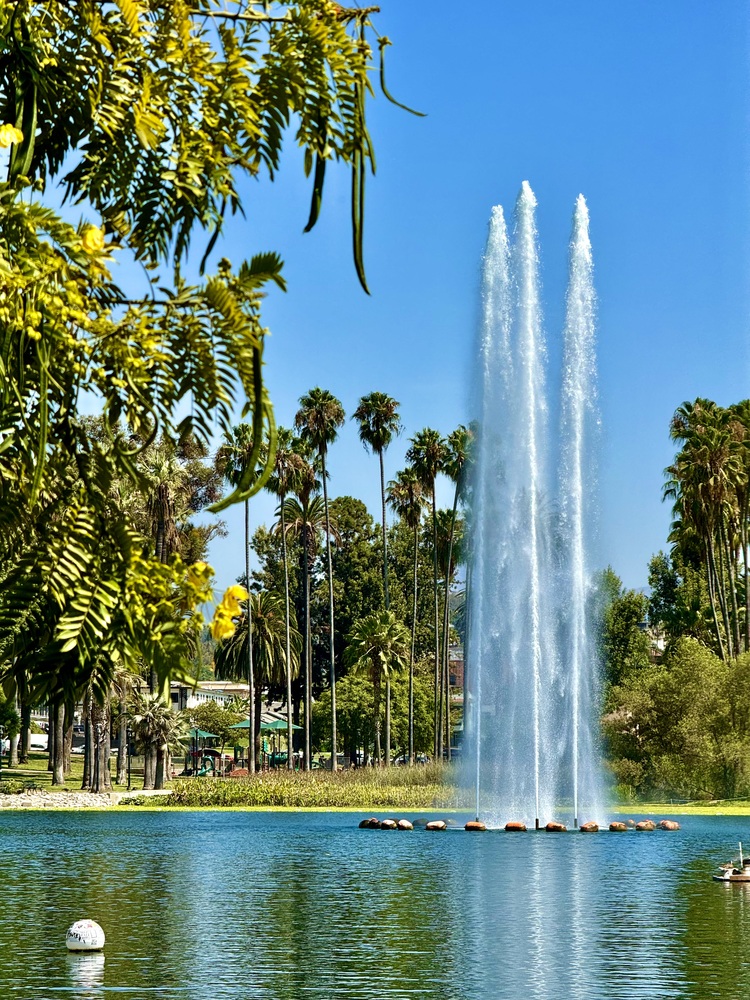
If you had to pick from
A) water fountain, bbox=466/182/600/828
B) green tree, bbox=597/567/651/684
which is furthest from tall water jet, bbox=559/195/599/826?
green tree, bbox=597/567/651/684

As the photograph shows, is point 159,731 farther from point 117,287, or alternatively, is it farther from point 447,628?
point 117,287

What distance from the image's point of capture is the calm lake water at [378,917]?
1616 centimetres

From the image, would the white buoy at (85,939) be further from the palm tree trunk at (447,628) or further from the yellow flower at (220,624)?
the palm tree trunk at (447,628)

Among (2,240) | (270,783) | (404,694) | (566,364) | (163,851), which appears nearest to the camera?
(2,240)

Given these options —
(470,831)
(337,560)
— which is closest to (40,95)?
(470,831)

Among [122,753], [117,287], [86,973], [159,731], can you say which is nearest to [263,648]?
[122,753]

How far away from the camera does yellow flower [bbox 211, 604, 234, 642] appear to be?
4590 millimetres

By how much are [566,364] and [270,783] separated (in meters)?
24.8

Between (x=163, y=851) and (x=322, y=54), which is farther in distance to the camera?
(x=163, y=851)

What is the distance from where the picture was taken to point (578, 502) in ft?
144

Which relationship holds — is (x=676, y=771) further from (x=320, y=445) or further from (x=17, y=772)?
(x=17, y=772)

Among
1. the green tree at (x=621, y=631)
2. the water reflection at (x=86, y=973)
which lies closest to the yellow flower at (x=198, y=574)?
the water reflection at (x=86, y=973)

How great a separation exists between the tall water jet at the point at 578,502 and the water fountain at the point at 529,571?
0.04m

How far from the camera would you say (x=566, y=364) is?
4466 centimetres
